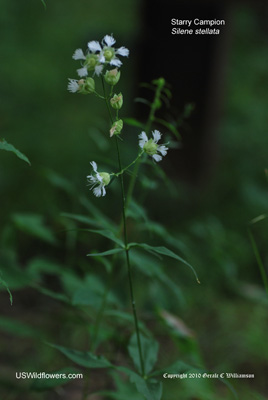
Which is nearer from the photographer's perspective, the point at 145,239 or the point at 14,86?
the point at 145,239

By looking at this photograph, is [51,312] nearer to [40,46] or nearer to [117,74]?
[117,74]

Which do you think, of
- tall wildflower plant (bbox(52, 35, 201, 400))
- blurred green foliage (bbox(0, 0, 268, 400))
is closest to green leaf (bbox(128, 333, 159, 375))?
tall wildflower plant (bbox(52, 35, 201, 400))

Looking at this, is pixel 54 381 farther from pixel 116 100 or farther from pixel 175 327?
pixel 116 100

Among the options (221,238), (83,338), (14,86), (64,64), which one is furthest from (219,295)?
(64,64)

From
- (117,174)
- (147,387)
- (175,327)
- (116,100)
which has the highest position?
(116,100)

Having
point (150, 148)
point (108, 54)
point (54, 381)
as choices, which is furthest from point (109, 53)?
point (54, 381)

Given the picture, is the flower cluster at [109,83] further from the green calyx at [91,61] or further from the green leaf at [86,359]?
the green leaf at [86,359]
